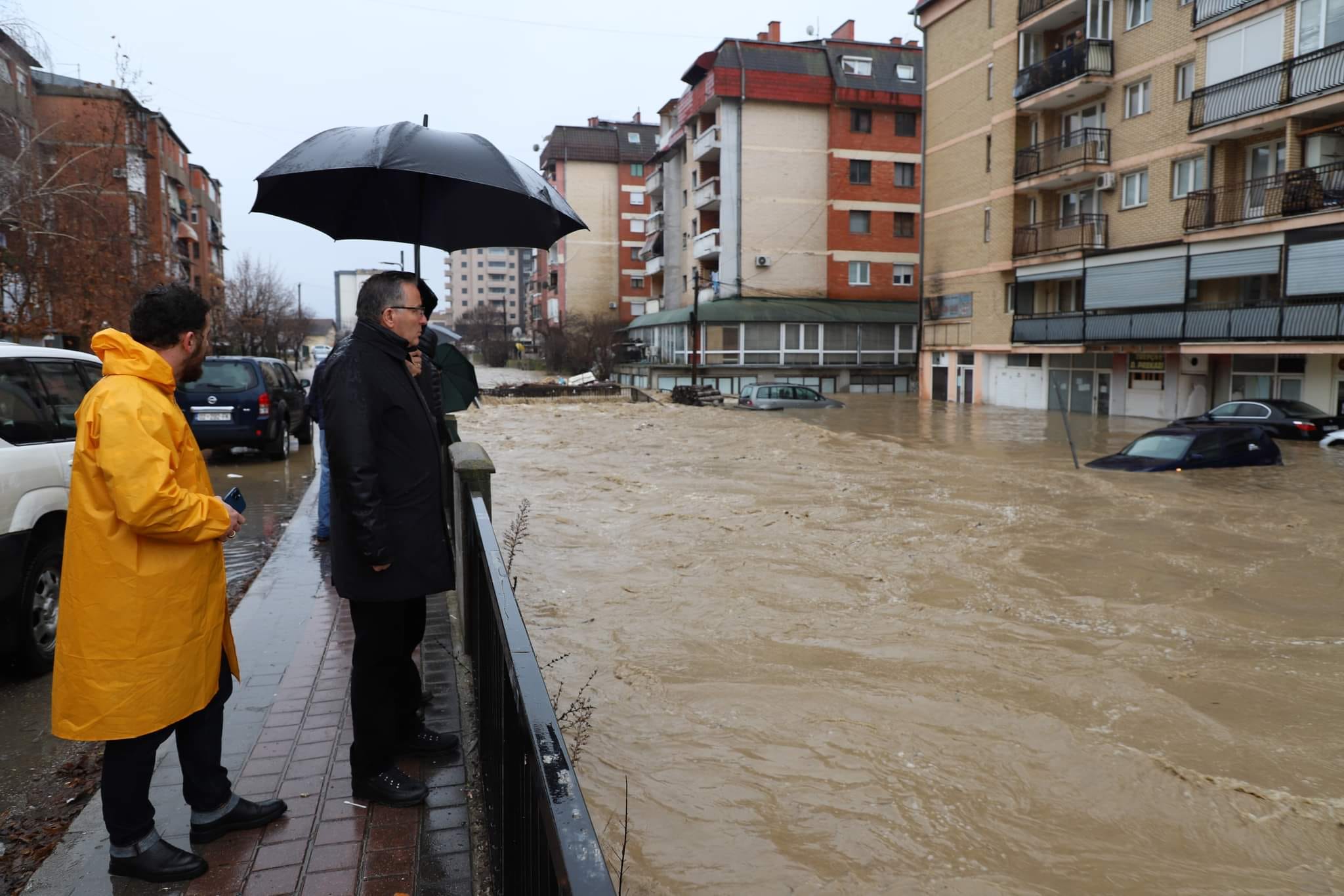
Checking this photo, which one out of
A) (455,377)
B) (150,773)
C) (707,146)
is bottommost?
(150,773)

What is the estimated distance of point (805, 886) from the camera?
435 centimetres

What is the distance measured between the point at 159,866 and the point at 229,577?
17.0 feet

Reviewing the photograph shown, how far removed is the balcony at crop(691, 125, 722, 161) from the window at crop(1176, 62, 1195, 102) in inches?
944

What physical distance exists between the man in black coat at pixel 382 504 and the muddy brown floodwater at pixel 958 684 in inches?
60.6

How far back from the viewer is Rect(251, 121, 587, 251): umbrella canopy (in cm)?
470

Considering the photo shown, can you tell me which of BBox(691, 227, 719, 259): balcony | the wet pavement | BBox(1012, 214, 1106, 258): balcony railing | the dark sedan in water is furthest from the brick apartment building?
the wet pavement

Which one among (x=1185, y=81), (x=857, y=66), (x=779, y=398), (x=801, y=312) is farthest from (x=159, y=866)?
(x=857, y=66)

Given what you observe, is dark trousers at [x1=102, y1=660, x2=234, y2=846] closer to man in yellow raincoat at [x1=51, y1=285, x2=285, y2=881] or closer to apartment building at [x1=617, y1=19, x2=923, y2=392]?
man in yellow raincoat at [x1=51, y1=285, x2=285, y2=881]

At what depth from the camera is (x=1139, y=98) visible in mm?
28922

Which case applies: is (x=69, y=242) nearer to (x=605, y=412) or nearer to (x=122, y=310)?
(x=122, y=310)

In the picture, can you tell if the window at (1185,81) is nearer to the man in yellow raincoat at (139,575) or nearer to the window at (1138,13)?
the window at (1138,13)

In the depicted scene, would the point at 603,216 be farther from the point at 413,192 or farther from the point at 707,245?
the point at 413,192

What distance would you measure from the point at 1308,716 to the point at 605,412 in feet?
96.8

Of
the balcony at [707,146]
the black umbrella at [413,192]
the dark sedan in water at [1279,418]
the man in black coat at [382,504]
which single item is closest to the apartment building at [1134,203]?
the dark sedan in water at [1279,418]
